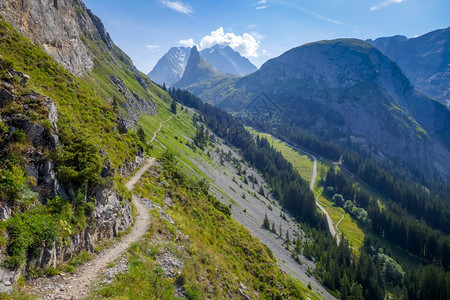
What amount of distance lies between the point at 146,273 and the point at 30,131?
13.2m

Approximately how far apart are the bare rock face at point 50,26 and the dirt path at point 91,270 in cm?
4629

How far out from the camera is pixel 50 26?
58875mm

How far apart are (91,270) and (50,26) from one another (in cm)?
6727

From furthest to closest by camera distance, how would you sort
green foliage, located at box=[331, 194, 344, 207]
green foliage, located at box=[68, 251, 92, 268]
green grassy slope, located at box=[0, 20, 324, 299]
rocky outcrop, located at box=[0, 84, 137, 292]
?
green foliage, located at box=[331, 194, 344, 207] < green foliage, located at box=[68, 251, 92, 268] < green grassy slope, located at box=[0, 20, 324, 299] < rocky outcrop, located at box=[0, 84, 137, 292]

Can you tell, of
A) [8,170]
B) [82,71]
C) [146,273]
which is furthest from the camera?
[82,71]

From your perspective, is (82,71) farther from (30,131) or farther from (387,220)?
(387,220)

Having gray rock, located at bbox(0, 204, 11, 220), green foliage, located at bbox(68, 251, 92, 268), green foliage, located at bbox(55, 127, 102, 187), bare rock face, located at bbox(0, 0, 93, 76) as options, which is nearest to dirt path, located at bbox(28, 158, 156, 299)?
green foliage, located at bbox(68, 251, 92, 268)

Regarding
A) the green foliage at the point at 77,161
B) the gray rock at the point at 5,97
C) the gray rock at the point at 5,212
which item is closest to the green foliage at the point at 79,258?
the gray rock at the point at 5,212

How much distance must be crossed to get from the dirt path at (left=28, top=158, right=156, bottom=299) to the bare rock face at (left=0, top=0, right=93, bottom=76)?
152 feet

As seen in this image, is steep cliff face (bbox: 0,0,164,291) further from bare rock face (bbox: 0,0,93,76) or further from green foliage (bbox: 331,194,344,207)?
green foliage (bbox: 331,194,344,207)

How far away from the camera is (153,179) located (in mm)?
38125

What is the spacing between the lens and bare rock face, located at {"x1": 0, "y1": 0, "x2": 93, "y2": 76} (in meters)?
46.3

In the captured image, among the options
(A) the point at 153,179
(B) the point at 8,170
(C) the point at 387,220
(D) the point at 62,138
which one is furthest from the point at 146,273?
(C) the point at 387,220

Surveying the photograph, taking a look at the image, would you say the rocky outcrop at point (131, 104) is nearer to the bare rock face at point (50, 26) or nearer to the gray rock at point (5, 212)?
the bare rock face at point (50, 26)
